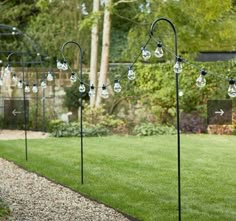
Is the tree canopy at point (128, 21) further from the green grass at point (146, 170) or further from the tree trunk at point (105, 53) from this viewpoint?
the green grass at point (146, 170)

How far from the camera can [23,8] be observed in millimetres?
21016

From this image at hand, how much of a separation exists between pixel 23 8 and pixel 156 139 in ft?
36.6

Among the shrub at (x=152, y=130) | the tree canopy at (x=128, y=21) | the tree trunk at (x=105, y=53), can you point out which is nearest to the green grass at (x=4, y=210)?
the tree canopy at (x=128, y=21)

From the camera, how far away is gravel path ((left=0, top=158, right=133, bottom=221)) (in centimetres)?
532

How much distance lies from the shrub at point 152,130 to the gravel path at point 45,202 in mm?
6273

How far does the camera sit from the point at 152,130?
13.8m

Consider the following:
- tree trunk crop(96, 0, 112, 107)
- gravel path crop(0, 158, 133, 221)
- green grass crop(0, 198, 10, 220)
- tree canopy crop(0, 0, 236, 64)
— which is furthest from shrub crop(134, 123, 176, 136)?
green grass crop(0, 198, 10, 220)

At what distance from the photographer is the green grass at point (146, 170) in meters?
5.73

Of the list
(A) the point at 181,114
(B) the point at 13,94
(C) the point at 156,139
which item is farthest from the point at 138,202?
(B) the point at 13,94

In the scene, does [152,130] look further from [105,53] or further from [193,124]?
[105,53]

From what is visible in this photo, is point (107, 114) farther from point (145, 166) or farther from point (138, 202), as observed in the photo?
point (138, 202)

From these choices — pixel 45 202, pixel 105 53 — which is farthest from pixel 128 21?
pixel 45 202

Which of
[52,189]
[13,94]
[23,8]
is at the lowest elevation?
[52,189]

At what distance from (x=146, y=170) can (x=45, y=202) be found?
248 centimetres
